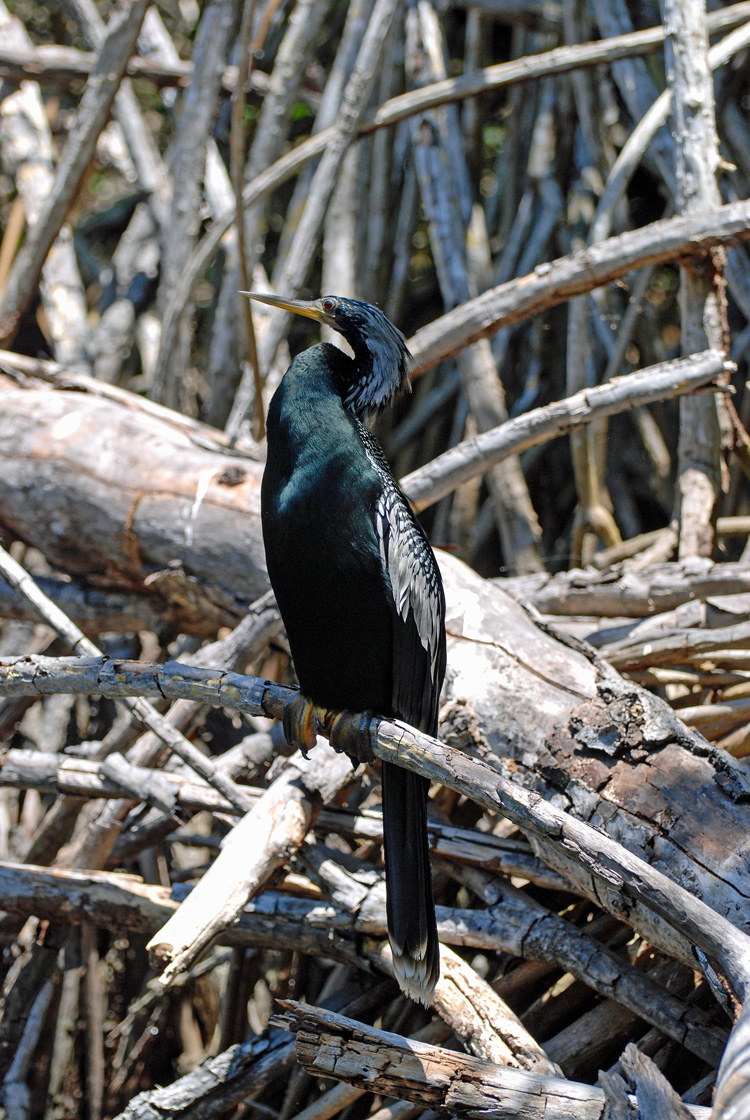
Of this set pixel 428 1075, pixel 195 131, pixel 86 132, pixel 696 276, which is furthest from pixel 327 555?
pixel 195 131

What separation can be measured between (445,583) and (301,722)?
0.76 metres

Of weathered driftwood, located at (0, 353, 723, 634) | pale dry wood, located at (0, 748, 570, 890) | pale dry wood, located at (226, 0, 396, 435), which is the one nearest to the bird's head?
weathered driftwood, located at (0, 353, 723, 634)

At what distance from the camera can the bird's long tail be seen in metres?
2.02

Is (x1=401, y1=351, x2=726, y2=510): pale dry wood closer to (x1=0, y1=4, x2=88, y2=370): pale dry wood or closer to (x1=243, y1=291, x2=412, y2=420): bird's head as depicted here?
(x1=243, y1=291, x2=412, y2=420): bird's head

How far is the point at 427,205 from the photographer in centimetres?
428

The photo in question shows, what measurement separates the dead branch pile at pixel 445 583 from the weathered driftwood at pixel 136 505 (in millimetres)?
15

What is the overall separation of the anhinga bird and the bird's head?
0.16 m

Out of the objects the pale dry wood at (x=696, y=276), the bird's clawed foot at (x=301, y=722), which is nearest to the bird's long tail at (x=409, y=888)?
the bird's clawed foot at (x=301, y=722)

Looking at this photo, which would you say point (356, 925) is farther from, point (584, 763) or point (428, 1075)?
point (584, 763)

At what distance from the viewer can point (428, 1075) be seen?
5.61 feet

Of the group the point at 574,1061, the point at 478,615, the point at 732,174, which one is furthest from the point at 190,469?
the point at 732,174

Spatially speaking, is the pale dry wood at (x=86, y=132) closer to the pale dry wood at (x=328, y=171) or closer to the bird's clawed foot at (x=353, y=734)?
the pale dry wood at (x=328, y=171)

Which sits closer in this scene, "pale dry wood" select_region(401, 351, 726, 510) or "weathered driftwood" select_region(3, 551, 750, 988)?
"weathered driftwood" select_region(3, 551, 750, 988)

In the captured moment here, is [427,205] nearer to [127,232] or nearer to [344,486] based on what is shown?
[127,232]
